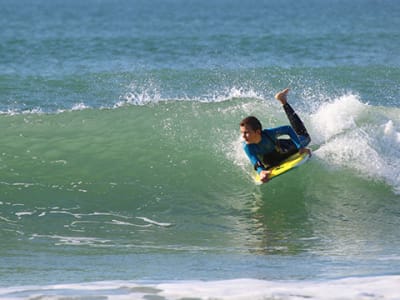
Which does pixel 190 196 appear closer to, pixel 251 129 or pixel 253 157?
pixel 253 157

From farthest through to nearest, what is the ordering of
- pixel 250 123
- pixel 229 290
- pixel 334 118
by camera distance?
pixel 334 118, pixel 250 123, pixel 229 290

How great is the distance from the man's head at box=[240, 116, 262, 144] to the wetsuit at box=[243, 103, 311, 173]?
0.13m

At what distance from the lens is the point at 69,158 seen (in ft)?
39.6

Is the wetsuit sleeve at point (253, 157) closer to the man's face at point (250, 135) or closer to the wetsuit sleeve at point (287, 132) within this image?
the man's face at point (250, 135)

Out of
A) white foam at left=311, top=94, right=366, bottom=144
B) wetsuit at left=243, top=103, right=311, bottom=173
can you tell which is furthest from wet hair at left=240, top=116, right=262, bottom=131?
white foam at left=311, top=94, right=366, bottom=144

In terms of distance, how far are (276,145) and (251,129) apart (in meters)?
0.61

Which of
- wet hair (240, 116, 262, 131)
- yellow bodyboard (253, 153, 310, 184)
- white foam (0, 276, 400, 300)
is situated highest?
wet hair (240, 116, 262, 131)

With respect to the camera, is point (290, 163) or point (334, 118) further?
point (334, 118)

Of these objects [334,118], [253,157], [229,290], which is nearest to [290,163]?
[253,157]

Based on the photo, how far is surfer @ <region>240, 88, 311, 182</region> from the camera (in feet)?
30.6

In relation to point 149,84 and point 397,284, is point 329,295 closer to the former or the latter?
point 397,284

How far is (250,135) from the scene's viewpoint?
9211mm

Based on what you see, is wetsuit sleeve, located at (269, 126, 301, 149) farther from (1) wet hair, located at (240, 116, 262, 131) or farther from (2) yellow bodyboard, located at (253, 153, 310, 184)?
(1) wet hair, located at (240, 116, 262, 131)

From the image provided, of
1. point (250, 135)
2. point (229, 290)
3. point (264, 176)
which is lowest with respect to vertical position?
point (229, 290)
